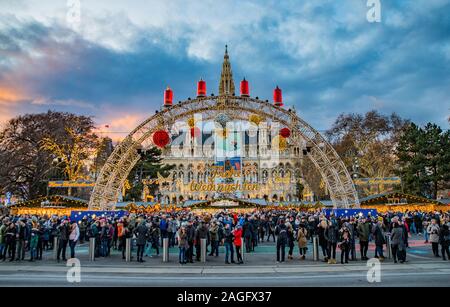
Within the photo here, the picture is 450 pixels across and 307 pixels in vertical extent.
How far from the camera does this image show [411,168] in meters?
42.0

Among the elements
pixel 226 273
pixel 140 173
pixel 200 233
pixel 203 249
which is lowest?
pixel 226 273

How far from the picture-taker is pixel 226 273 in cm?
1160

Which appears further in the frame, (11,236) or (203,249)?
(203,249)

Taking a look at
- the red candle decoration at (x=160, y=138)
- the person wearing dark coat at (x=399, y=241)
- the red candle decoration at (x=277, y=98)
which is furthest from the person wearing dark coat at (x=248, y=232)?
the red candle decoration at (x=277, y=98)

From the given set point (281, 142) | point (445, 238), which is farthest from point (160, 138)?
point (281, 142)

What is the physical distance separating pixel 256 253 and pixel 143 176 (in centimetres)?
4508

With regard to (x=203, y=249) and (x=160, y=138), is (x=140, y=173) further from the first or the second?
(x=203, y=249)

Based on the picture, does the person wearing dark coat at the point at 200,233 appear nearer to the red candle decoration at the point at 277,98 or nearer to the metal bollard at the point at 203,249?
the metal bollard at the point at 203,249

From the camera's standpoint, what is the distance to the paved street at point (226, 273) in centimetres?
973

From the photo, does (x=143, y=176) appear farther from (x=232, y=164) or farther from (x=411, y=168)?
(x=411, y=168)

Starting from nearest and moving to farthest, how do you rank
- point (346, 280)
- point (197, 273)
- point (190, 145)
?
point (346, 280), point (197, 273), point (190, 145)

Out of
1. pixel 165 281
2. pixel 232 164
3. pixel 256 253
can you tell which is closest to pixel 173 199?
pixel 232 164

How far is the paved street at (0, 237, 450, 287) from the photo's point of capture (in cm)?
973
